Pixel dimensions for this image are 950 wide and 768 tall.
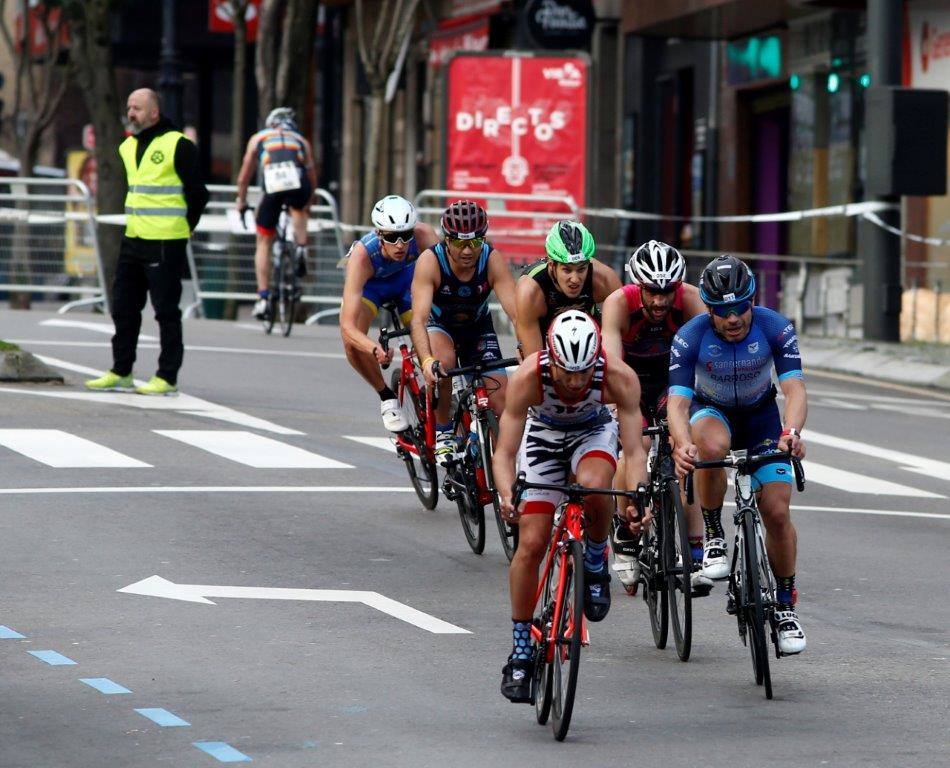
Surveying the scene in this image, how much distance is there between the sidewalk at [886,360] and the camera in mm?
21578

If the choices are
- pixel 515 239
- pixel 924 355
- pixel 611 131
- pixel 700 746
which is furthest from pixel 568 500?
pixel 611 131

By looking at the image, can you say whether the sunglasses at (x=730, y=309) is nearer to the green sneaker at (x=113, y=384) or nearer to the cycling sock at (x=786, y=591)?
the cycling sock at (x=786, y=591)

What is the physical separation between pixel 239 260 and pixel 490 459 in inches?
667

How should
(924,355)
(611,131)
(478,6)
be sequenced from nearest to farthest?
(924,355) → (611,131) → (478,6)

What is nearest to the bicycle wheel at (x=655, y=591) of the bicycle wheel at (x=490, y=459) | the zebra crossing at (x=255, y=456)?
the bicycle wheel at (x=490, y=459)

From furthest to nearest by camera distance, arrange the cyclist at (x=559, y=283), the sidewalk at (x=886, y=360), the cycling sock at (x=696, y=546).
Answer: the sidewalk at (x=886, y=360)
the cyclist at (x=559, y=283)
the cycling sock at (x=696, y=546)

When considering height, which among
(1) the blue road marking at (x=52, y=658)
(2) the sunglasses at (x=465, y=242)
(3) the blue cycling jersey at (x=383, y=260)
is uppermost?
(2) the sunglasses at (x=465, y=242)

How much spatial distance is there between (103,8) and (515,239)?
649 cm

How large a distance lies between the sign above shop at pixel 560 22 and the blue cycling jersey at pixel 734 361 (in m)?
22.0

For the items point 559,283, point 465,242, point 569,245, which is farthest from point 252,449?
point 569,245

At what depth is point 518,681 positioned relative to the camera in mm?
8289

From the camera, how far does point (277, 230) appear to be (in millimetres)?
22938

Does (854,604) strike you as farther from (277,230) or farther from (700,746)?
(277,230)

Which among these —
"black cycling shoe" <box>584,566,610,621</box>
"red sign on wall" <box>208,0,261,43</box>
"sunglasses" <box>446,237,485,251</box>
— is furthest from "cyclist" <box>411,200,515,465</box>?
"red sign on wall" <box>208,0,261,43</box>
